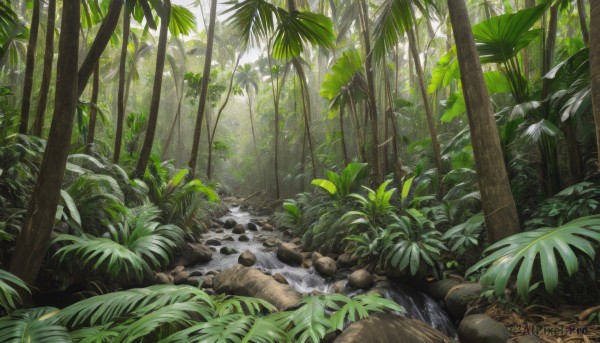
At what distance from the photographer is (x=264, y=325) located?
2.02m

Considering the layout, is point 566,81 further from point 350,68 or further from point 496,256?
point 350,68

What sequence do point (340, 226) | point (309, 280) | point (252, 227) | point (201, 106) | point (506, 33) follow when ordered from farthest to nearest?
point (252, 227) → point (201, 106) → point (340, 226) → point (309, 280) → point (506, 33)

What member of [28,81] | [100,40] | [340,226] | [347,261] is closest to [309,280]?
[347,261]

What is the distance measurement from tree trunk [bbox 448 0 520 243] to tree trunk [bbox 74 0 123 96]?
317 centimetres

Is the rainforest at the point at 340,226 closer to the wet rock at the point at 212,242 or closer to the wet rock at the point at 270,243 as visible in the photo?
the wet rock at the point at 270,243

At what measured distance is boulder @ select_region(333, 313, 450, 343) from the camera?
2370 millimetres

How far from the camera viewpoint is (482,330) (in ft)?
7.89

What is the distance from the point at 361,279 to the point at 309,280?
966 mm

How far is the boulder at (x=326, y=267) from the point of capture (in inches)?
185

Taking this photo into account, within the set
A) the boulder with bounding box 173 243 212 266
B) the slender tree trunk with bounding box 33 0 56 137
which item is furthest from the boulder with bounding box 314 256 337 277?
the slender tree trunk with bounding box 33 0 56 137

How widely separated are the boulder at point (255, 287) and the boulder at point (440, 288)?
5.59 ft

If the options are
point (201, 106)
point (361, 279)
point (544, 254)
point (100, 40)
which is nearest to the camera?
point (544, 254)

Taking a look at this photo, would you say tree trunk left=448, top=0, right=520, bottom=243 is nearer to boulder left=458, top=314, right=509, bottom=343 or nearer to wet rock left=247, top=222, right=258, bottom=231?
boulder left=458, top=314, right=509, bottom=343

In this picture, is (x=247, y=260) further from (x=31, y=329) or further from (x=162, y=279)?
(x=31, y=329)
